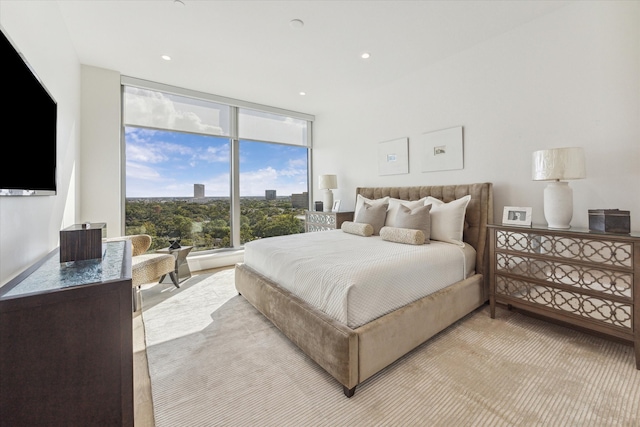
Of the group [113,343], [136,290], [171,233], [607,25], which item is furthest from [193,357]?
[607,25]

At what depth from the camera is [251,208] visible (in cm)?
486

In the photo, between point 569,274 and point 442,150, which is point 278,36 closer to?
point 442,150

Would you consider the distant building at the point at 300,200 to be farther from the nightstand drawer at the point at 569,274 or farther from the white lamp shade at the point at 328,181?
the nightstand drawer at the point at 569,274

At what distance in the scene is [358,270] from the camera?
68.2 inches

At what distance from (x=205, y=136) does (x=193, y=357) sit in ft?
11.5

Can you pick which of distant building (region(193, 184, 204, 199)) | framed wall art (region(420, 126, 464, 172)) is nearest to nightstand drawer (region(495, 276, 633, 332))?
framed wall art (region(420, 126, 464, 172))

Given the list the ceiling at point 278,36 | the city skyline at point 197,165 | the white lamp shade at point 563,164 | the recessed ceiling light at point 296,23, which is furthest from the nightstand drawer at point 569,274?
the city skyline at point 197,165

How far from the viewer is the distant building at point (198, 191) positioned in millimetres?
4273

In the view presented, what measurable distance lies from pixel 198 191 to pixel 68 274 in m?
3.21

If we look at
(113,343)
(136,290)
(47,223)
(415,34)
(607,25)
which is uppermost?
(415,34)

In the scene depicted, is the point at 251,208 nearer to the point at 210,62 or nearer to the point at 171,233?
the point at 171,233

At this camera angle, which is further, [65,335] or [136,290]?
[136,290]

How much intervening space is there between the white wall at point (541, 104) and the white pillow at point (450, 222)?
0.51 metres

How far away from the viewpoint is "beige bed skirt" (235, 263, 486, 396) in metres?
1.53
